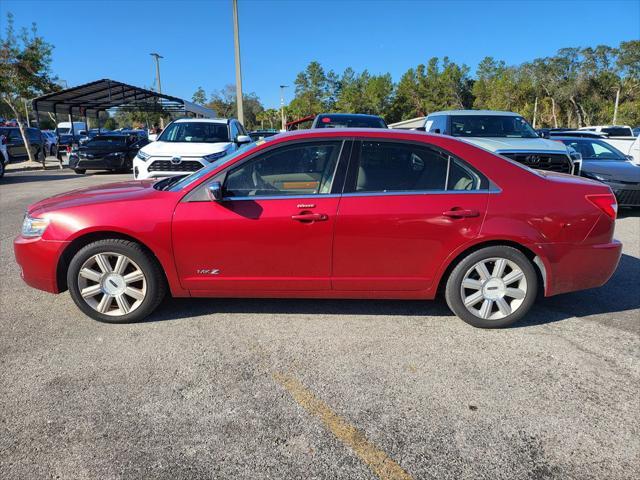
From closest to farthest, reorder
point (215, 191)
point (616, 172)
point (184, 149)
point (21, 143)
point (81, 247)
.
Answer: point (215, 191), point (81, 247), point (616, 172), point (184, 149), point (21, 143)

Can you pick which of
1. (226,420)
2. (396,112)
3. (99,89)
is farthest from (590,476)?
(396,112)

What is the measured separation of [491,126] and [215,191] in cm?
736

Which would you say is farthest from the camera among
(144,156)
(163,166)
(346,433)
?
(144,156)

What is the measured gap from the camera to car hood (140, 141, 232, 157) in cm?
908

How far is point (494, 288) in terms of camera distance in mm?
3725

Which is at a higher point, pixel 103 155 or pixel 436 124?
pixel 436 124

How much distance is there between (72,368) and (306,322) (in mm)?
1754

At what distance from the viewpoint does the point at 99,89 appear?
20328 millimetres

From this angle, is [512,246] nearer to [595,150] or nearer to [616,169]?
[616,169]

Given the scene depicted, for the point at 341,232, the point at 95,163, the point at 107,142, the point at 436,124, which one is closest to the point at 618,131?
the point at 436,124

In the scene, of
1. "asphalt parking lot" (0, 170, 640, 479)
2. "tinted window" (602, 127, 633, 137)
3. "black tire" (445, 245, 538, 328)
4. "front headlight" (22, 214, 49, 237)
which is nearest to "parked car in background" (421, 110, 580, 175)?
"asphalt parking lot" (0, 170, 640, 479)

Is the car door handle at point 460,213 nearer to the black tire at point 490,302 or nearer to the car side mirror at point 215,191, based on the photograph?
the black tire at point 490,302

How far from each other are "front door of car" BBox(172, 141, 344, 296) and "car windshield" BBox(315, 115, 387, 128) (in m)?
6.53

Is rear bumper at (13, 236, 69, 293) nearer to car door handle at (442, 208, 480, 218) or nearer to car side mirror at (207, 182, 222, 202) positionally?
car side mirror at (207, 182, 222, 202)
